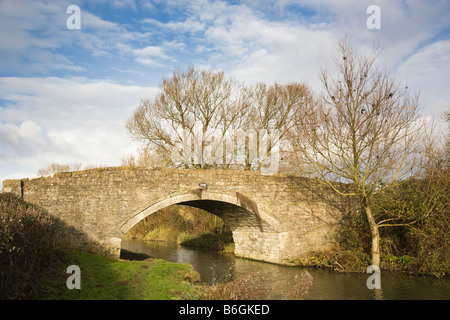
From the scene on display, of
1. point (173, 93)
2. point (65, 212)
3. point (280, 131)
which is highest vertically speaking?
point (173, 93)

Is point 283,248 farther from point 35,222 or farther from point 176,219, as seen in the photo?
point 176,219

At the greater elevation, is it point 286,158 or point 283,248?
point 286,158

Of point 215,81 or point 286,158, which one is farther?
point 215,81

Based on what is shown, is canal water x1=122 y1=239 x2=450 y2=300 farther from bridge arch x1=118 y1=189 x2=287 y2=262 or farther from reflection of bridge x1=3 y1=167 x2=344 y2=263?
reflection of bridge x1=3 y1=167 x2=344 y2=263

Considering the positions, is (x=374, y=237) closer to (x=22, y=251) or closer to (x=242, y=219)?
(x=242, y=219)

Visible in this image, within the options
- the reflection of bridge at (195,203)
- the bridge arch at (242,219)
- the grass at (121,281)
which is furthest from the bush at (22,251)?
the bridge arch at (242,219)

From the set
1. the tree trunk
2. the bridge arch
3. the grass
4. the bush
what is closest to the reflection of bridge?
the bridge arch

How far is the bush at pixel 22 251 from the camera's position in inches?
260

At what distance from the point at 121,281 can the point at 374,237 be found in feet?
29.1

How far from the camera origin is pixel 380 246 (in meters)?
13.7

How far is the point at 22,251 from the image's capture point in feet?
23.0

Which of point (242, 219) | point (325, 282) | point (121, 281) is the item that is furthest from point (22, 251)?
point (242, 219)
